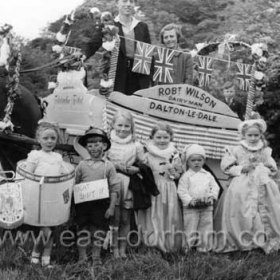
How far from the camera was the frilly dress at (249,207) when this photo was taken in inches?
203

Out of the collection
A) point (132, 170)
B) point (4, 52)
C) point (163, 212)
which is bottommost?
point (163, 212)

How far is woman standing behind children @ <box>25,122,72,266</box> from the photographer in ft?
15.0

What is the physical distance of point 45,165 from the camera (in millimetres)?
4582

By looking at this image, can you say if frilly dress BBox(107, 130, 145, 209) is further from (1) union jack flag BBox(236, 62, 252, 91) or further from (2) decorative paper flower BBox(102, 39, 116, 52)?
(1) union jack flag BBox(236, 62, 252, 91)

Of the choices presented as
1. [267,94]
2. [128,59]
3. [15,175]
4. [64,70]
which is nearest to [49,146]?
[15,175]

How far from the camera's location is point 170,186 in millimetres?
5141

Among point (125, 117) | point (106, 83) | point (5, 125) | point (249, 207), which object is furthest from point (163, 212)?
point (5, 125)

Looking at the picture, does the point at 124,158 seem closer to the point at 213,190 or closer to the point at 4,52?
the point at 213,190

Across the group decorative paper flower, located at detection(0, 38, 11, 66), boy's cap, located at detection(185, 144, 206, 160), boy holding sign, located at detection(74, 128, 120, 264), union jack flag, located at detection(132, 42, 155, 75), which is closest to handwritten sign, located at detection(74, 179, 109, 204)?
boy holding sign, located at detection(74, 128, 120, 264)

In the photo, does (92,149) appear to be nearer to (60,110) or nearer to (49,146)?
(49,146)

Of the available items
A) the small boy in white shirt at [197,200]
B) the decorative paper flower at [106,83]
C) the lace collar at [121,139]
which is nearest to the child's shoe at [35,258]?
the lace collar at [121,139]

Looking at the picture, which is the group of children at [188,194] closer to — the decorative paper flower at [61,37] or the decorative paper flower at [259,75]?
the decorative paper flower at [259,75]

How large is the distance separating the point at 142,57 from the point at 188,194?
174cm

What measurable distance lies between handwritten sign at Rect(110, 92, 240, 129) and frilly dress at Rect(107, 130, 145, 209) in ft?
2.03
